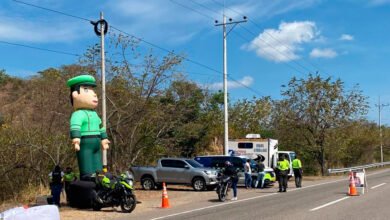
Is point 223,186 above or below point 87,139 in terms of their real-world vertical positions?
below

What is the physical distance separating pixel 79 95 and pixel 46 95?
23.5 feet

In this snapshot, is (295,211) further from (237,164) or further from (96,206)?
(237,164)

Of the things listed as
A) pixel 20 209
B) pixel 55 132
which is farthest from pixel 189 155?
pixel 20 209

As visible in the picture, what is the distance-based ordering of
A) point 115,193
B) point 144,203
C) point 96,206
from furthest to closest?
point 144,203
point 96,206
point 115,193

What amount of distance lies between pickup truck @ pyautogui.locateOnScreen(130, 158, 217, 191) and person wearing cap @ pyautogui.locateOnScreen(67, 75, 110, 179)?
9.20 metres

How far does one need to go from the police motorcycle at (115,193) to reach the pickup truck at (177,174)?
30.6ft

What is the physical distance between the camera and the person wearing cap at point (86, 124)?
16.6 metres

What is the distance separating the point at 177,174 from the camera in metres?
26.1

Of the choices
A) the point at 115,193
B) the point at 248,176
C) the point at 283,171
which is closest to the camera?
the point at 115,193

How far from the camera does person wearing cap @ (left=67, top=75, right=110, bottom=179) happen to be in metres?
16.6

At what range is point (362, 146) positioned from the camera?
195 feet

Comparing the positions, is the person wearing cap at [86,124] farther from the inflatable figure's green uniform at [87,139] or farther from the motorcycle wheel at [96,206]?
the motorcycle wheel at [96,206]

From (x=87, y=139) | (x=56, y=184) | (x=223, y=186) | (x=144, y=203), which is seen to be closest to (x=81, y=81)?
(x=87, y=139)

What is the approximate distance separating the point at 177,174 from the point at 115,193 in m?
9.70
